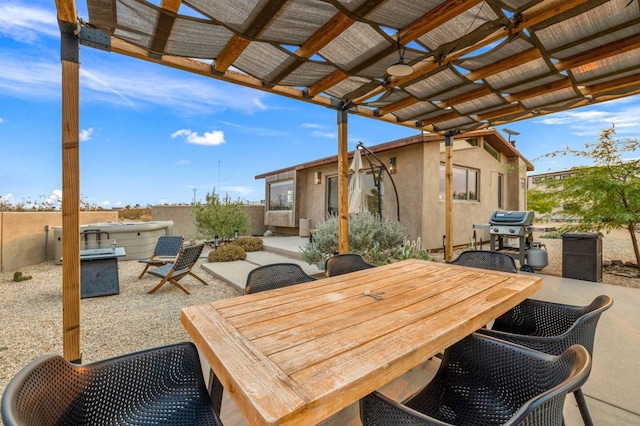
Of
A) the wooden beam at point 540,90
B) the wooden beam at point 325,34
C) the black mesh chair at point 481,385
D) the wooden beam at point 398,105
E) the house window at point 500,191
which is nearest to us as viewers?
the black mesh chair at point 481,385

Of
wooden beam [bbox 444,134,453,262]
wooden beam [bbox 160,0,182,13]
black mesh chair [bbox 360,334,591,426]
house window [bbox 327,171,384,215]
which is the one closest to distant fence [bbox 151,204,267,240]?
house window [bbox 327,171,384,215]

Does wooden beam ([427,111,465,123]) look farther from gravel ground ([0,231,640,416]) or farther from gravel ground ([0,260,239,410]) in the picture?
Result: gravel ground ([0,260,239,410])

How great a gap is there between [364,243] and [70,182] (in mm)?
4141

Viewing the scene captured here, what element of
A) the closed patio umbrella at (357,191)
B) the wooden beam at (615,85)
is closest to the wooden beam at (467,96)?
the wooden beam at (615,85)

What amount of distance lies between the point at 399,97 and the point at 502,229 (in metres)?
3.57

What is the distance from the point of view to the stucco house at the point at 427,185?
7.82 metres

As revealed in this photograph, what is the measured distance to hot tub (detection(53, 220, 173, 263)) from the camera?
729cm

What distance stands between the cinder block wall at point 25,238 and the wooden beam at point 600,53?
10221mm

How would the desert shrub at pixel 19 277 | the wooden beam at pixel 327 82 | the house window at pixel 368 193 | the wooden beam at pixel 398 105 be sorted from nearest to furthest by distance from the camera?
the wooden beam at pixel 327 82, the wooden beam at pixel 398 105, the desert shrub at pixel 19 277, the house window at pixel 368 193

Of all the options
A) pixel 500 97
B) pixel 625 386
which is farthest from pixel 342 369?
pixel 500 97

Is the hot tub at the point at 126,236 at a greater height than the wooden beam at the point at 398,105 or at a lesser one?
lesser

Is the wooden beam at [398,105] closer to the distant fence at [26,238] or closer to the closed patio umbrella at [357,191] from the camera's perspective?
the closed patio umbrella at [357,191]

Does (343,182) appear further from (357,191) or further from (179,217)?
(179,217)

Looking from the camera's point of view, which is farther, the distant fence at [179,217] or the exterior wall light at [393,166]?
the distant fence at [179,217]
